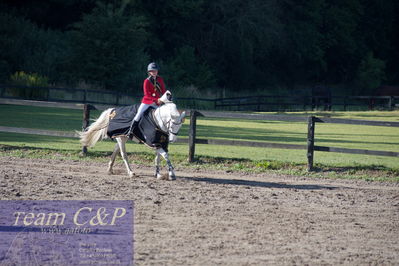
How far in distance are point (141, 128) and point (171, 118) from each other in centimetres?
87

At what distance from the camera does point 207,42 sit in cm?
6084

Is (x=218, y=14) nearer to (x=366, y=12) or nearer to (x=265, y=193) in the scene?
(x=366, y=12)

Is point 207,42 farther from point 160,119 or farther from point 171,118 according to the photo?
point 171,118

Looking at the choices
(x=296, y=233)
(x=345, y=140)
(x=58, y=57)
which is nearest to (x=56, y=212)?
(x=296, y=233)

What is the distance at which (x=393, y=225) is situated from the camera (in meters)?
8.52

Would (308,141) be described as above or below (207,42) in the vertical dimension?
below

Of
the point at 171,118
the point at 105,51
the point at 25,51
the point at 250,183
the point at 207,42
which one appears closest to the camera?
the point at 171,118

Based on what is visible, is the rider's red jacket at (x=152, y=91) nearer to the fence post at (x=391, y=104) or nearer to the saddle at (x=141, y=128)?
the saddle at (x=141, y=128)

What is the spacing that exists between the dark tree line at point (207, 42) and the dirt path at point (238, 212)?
31521 millimetres

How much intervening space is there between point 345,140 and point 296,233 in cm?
1367

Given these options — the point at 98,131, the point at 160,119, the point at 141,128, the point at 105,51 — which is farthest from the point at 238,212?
the point at 105,51

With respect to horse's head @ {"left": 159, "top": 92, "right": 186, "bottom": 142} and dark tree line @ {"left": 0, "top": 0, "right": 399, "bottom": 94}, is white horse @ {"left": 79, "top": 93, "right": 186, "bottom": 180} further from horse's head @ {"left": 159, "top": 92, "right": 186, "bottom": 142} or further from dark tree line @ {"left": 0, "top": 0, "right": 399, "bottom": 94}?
dark tree line @ {"left": 0, "top": 0, "right": 399, "bottom": 94}

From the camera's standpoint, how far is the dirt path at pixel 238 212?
6.80 m

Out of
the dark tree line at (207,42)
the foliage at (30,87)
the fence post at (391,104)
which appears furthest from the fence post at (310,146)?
the dark tree line at (207,42)
